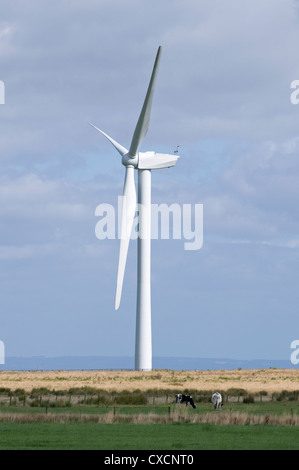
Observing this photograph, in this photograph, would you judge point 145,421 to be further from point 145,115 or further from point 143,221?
point 143,221

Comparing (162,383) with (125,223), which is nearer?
(125,223)

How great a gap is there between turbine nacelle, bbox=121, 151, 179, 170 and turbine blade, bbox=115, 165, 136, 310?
14.3ft

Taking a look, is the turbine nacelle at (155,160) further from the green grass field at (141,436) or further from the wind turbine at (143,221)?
the green grass field at (141,436)

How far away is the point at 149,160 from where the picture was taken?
8988 centimetres

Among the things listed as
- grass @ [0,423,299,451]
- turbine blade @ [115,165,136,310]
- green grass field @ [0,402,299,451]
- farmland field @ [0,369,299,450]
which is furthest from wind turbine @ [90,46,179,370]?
grass @ [0,423,299,451]

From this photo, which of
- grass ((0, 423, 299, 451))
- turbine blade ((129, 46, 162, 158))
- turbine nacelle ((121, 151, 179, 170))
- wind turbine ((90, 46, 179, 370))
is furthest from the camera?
turbine nacelle ((121, 151, 179, 170))

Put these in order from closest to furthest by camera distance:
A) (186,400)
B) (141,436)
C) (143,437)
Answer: (143,437) → (141,436) → (186,400)

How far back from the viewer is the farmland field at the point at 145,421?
34312 mm

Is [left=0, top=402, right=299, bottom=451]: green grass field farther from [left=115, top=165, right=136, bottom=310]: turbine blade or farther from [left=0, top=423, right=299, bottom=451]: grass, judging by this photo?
[left=115, top=165, right=136, bottom=310]: turbine blade

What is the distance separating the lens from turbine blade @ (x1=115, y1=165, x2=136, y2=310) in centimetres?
7562

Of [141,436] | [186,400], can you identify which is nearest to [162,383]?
[186,400]

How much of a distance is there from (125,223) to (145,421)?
122 feet

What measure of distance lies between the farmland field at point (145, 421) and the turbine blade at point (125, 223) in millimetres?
8640
